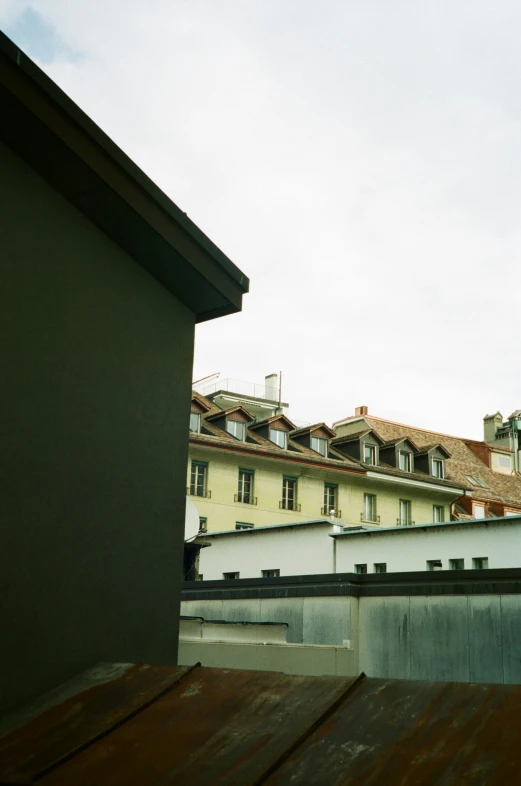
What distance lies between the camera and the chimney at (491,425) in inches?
2785

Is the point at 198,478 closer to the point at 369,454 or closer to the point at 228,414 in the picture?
the point at 228,414

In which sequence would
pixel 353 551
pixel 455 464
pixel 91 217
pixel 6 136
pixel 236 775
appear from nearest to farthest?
pixel 236 775, pixel 6 136, pixel 91 217, pixel 353 551, pixel 455 464

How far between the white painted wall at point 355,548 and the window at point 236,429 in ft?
43.3

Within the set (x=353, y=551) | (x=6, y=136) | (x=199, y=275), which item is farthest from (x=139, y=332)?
(x=353, y=551)

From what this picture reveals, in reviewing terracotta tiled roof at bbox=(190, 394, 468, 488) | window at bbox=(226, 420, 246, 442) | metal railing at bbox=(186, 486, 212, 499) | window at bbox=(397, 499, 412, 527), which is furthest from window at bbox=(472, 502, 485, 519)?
metal railing at bbox=(186, 486, 212, 499)

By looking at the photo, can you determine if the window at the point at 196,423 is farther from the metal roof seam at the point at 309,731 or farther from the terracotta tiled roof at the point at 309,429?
the metal roof seam at the point at 309,731

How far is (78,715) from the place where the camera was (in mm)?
5387

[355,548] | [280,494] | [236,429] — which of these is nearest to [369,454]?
[280,494]

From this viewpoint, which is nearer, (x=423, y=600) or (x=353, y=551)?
(x=423, y=600)

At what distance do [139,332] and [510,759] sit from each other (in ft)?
16.0

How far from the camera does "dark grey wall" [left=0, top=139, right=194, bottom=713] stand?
6027 millimetres

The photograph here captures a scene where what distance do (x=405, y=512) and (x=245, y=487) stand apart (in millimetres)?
11932

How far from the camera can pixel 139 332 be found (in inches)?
295

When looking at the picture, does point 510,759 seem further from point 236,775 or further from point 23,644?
point 23,644
